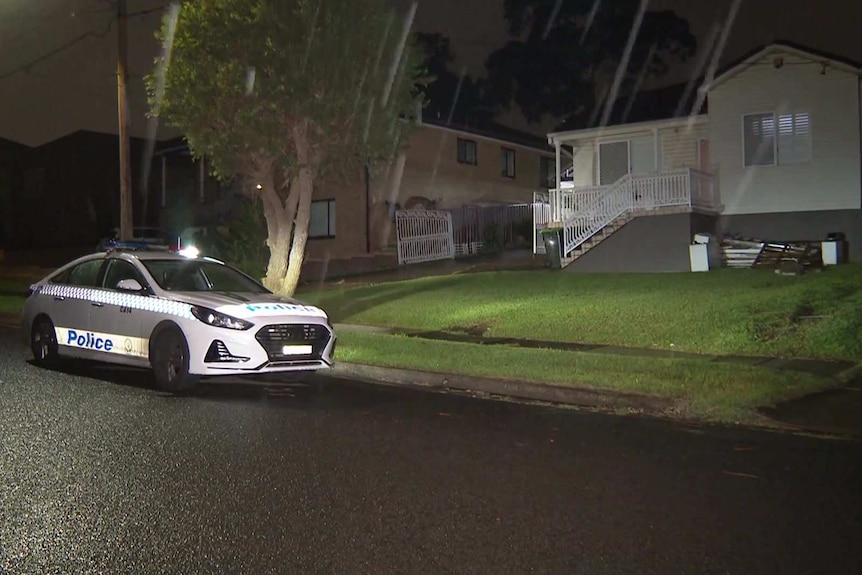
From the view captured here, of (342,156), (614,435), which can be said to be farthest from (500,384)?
(342,156)

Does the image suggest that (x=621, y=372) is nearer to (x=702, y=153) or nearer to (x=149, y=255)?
(x=149, y=255)

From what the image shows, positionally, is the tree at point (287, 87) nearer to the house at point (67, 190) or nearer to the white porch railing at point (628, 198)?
the white porch railing at point (628, 198)

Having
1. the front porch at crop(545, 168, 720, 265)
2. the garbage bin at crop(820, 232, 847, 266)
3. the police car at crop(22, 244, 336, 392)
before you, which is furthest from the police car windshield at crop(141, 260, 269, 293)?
the garbage bin at crop(820, 232, 847, 266)

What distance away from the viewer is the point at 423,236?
26.7 meters

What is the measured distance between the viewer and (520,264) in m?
23.4

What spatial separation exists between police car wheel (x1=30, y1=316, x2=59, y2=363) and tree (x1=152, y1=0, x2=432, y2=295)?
482cm

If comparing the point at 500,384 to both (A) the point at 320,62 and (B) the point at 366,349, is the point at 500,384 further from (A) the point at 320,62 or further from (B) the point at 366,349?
(A) the point at 320,62

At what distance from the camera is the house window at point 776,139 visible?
20.5 metres

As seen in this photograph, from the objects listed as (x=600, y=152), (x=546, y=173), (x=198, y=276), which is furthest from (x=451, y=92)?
(x=198, y=276)

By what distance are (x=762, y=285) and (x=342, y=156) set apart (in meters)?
8.03

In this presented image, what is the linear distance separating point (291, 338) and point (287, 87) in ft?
19.3

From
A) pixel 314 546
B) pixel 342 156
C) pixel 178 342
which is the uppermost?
pixel 342 156

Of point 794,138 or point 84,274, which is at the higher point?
point 794,138

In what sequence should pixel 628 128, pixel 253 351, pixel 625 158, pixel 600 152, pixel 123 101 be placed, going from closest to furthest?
pixel 253 351, pixel 123 101, pixel 628 128, pixel 625 158, pixel 600 152
